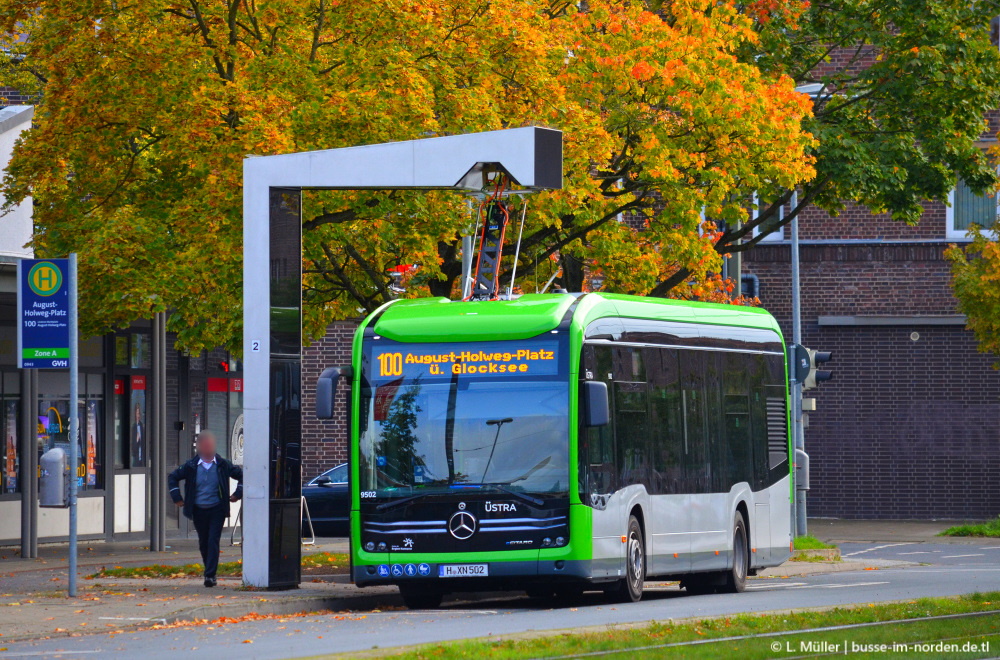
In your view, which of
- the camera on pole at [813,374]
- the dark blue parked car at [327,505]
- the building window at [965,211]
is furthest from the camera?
the building window at [965,211]

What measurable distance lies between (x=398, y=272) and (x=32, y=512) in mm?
5865

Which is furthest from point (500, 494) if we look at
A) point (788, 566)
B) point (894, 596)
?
point (788, 566)

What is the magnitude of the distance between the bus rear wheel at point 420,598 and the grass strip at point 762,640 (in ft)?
13.5

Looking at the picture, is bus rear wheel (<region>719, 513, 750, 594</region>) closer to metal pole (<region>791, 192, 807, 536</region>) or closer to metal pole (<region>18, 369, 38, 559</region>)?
metal pole (<region>791, 192, 807, 536</region>)

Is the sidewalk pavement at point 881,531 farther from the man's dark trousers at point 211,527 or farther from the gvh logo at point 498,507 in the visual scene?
the gvh logo at point 498,507

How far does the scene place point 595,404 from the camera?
15203 mm

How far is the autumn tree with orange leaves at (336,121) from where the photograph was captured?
18.1 metres

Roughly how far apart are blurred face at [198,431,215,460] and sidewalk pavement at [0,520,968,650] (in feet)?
4.45

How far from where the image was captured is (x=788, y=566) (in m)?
23.0

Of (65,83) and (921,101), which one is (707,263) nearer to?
(921,101)

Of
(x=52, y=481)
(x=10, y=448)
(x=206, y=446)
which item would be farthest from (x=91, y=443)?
(x=206, y=446)

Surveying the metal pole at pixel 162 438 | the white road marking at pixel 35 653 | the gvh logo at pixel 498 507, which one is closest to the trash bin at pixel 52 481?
the metal pole at pixel 162 438

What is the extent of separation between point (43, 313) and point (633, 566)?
6.16 metres

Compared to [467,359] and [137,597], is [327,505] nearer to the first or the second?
[137,597]
